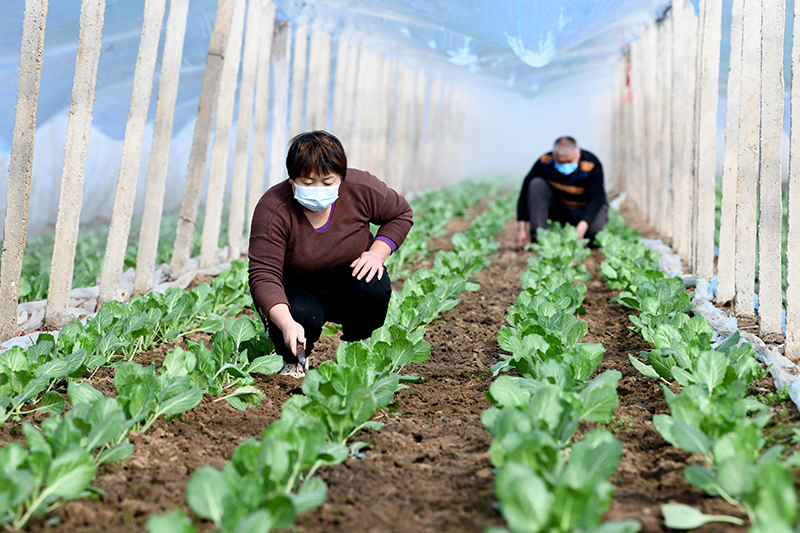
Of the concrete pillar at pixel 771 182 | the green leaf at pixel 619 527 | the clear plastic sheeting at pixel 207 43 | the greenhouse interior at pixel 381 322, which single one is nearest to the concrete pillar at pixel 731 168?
the greenhouse interior at pixel 381 322

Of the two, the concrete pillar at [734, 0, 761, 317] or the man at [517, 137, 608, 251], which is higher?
the concrete pillar at [734, 0, 761, 317]

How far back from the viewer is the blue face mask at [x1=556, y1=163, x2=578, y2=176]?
21.6 ft

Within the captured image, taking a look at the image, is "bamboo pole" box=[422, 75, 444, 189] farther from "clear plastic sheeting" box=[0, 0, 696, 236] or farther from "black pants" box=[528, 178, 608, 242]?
"black pants" box=[528, 178, 608, 242]

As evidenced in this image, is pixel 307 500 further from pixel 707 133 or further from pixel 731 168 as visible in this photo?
pixel 707 133

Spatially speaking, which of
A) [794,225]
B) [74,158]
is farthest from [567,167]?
[74,158]

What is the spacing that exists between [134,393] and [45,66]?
4712 millimetres

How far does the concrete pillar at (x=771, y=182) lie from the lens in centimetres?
320

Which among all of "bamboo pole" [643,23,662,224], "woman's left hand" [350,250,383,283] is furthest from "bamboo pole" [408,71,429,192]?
"woman's left hand" [350,250,383,283]

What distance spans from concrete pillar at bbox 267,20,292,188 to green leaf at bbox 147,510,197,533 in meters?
5.53

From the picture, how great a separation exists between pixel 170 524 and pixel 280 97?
225 inches

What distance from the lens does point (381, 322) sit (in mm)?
3346

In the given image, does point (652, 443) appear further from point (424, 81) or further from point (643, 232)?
point (424, 81)

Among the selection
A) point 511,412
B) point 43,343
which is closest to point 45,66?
point 43,343

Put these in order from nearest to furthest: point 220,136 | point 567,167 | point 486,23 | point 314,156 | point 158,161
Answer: point 314,156
point 158,161
point 220,136
point 486,23
point 567,167
